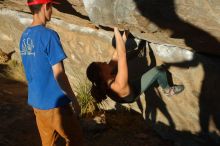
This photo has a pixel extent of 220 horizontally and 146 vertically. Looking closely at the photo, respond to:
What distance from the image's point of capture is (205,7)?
141 inches

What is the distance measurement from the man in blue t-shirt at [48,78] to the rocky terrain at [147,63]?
0.52 meters

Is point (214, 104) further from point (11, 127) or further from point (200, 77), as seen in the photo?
point (11, 127)

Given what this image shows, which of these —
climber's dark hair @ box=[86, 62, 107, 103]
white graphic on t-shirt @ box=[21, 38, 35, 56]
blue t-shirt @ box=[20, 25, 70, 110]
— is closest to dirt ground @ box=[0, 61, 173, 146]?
climber's dark hair @ box=[86, 62, 107, 103]

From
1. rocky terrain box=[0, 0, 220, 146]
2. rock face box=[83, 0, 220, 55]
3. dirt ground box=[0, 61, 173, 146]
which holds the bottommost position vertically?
dirt ground box=[0, 61, 173, 146]

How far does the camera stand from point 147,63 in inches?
231

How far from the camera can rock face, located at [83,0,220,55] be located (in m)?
3.66

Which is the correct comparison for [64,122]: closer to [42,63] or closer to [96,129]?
[42,63]

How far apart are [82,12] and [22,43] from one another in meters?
1.40

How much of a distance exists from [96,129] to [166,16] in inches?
117

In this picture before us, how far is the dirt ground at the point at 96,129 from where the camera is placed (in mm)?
6191

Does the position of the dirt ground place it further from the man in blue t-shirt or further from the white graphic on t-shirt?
the white graphic on t-shirt

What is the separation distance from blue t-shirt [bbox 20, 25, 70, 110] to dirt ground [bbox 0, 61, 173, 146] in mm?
2101

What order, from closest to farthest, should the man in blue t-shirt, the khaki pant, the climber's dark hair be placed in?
the man in blue t-shirt → the khaki pant → the climber's dark hair

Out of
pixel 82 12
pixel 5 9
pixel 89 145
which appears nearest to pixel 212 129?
pixel 89 145
